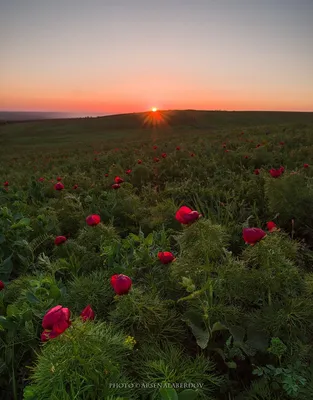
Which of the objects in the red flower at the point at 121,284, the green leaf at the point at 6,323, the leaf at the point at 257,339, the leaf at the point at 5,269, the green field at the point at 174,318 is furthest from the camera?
the leaf at the point at 5,269

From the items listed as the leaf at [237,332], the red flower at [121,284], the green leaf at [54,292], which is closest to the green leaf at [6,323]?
the green leaf at [54,292]

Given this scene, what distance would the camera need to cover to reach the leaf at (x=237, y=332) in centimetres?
197

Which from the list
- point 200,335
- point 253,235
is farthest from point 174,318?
point 253,235

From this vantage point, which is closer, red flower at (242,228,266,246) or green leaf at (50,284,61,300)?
red flower at (242,228,266,246)

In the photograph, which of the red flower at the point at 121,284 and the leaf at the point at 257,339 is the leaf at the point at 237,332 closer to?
the leaf at the point at 257,339

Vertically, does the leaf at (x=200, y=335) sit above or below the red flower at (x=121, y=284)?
below

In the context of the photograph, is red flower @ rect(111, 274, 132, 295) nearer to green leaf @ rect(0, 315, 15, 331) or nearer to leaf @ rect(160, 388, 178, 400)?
leaf @ rect(160, 388, 178, 400)

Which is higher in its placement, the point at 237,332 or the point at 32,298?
the point at 32,298

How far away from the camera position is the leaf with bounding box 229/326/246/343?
1.97 meters

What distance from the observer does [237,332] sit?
2.01 metres

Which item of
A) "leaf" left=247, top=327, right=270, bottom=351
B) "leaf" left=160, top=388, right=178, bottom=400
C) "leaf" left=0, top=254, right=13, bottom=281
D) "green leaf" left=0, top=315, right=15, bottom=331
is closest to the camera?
"leaf" left=160, top=388, right=178, bottom=400

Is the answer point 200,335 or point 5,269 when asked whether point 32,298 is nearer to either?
point 200,335

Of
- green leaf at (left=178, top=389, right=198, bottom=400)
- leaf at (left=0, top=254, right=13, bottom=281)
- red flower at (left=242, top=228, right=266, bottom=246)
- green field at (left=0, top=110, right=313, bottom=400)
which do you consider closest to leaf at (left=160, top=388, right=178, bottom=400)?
green field at (left=0, top=110, right=313, bottom=400)

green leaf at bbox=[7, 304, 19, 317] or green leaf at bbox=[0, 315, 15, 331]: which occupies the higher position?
green leaf at bbox=[7, 304, 19, 317]
